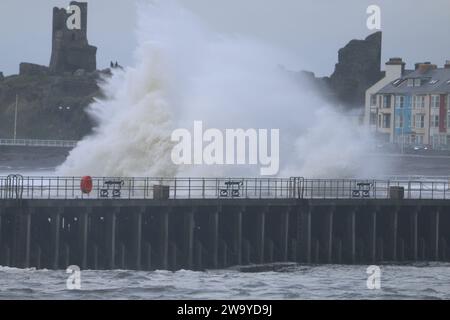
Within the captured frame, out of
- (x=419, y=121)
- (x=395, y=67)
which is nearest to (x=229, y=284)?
(x=419, y=121)

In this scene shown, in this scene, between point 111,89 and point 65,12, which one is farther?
point 65,12

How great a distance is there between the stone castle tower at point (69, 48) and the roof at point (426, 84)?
125 ft

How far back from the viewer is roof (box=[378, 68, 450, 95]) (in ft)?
325

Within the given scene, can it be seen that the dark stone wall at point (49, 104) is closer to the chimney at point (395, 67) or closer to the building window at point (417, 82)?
the chimney at point (395, 67)

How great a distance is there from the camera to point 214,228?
51.7m

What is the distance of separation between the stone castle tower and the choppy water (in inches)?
3403

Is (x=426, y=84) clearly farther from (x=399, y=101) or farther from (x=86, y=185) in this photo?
(x=86, y=185)

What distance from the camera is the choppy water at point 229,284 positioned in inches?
1761

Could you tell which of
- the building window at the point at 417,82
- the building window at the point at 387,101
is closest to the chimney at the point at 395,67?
the building window at the point at 387,101
